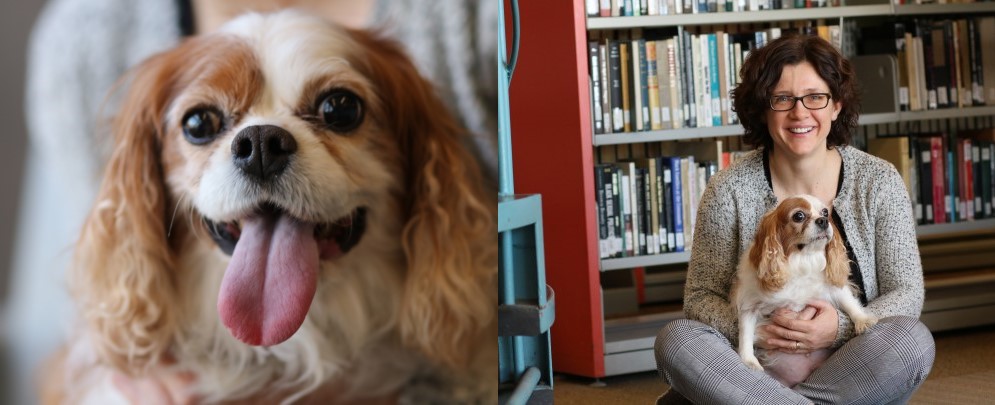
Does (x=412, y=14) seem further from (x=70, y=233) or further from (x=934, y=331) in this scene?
(x=934, y=331)

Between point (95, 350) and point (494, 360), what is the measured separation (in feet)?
1.15

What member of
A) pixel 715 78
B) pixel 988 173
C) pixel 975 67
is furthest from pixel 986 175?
pixel 715 78

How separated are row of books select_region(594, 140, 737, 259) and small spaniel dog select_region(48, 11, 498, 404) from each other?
2.27m

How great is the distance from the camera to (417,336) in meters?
0.80

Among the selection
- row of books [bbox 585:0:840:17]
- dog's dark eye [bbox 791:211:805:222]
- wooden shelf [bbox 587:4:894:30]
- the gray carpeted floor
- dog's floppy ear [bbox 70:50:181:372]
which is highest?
row of books [bbox 585:0:840:17]

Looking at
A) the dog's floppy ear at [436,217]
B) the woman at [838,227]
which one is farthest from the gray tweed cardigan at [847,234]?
the dog's floppy ear at [436,217]

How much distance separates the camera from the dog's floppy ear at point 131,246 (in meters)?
0.66

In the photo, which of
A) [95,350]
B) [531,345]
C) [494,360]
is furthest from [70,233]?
[531,345]

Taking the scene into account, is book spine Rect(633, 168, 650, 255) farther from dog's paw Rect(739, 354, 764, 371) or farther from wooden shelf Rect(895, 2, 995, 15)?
dog's paw Rect(739, 354, 764, 371)

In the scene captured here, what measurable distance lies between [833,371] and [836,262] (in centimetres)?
18

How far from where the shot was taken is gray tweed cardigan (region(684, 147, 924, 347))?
161cm

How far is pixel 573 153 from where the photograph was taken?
2.92 metres

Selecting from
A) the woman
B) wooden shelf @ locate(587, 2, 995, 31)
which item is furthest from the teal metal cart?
wooden shelf @ locate(587, 2, 995, 31)

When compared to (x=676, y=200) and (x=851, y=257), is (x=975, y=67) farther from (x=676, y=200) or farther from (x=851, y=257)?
(x=851, y=257)
